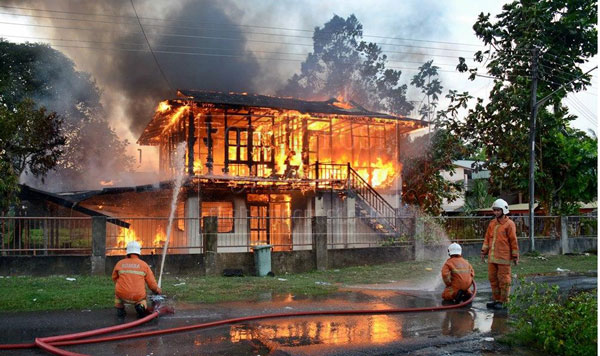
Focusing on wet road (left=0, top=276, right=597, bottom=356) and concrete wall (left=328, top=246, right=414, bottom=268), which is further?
concrete wall (left=328, top=246, right=414, bottom=268)

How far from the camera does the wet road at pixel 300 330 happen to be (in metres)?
6.21

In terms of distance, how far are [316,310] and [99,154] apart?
105 feet

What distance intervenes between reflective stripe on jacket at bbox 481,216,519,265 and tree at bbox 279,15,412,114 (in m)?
38.0

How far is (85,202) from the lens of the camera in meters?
22.2

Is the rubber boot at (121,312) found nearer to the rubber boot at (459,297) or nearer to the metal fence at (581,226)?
the rubber boot at (459,297)

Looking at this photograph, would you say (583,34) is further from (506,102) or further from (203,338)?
(203,338)

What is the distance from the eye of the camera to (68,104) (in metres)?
34.3

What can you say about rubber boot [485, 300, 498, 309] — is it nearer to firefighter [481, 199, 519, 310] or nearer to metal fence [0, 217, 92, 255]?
firefighter [481, 199, 519, 310]

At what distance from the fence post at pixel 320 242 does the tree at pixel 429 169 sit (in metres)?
11.0

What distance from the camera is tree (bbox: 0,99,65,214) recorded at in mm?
16125

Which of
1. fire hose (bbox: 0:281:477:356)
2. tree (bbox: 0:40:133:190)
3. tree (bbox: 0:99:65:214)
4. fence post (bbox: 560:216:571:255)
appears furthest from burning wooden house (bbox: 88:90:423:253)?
tree (bbox: 0:40:133:190)

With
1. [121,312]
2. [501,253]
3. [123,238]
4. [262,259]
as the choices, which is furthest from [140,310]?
[123,238]

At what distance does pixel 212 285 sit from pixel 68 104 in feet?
86.9

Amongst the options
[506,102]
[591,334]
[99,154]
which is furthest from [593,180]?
[99,154]
